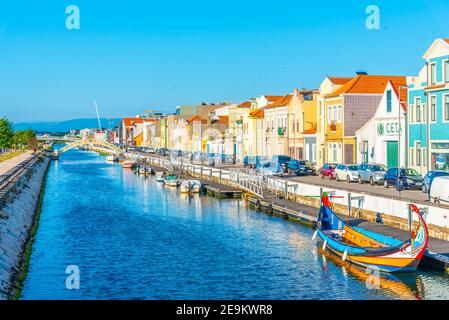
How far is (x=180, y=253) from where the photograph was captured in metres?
37.2

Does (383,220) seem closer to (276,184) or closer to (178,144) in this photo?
(276,184)

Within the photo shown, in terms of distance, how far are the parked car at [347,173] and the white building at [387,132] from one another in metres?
3.78

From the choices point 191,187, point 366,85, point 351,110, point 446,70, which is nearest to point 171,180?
point 191,187

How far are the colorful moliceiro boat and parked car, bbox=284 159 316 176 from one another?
1204 inches

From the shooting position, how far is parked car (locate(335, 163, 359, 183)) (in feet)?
186

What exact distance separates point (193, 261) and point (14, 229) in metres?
13.3

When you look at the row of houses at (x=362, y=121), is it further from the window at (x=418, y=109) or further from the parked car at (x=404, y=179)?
the parked car at (x=404, y=179)

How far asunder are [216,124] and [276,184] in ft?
236

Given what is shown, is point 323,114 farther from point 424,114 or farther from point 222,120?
point 222,120

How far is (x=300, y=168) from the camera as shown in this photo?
69.3 meters

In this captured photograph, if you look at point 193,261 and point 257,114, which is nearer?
point 193,261

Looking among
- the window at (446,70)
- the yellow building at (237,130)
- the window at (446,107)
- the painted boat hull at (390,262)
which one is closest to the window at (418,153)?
the window at (446,107)

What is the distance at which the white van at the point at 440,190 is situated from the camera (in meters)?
36.5

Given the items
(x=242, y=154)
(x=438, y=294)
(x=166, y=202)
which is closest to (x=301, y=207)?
(x=166, y=202)
